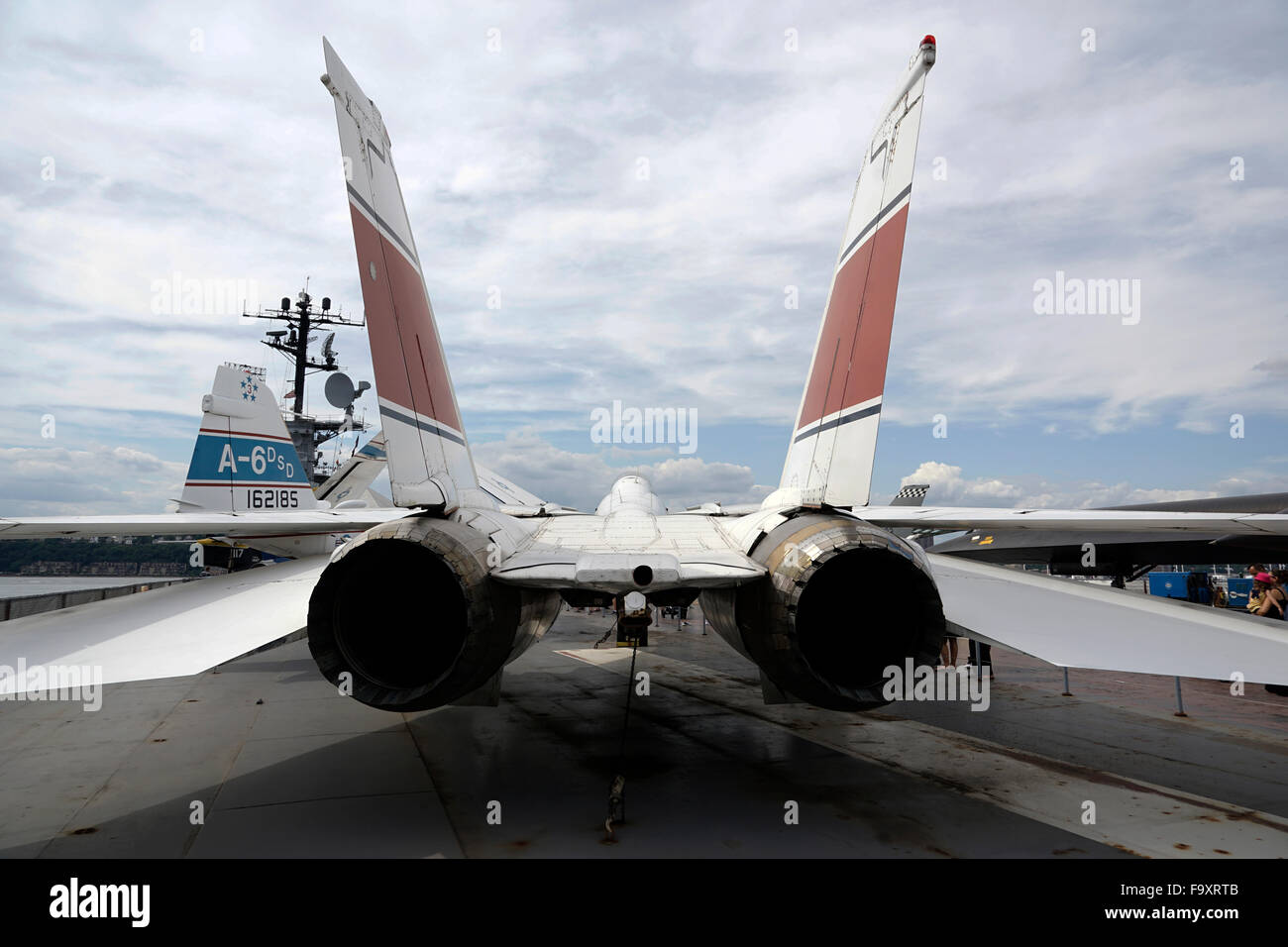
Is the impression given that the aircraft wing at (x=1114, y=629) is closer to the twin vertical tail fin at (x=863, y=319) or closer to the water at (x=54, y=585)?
the twin vertical tail fin at (x=863, y=319)

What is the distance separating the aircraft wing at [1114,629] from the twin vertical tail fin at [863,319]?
3.50ft

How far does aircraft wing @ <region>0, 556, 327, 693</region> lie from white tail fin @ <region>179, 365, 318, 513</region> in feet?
25.4

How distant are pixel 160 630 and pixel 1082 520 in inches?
265

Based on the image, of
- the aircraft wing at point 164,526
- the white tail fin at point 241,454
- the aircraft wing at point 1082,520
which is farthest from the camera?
the white tail fin at point 241,454

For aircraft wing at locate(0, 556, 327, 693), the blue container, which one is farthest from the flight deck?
the blue container

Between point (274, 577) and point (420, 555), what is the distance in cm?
232

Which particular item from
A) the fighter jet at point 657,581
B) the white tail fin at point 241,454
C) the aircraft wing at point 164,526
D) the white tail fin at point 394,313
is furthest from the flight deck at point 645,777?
the white tail fin at point 241,454

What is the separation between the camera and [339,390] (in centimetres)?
2177

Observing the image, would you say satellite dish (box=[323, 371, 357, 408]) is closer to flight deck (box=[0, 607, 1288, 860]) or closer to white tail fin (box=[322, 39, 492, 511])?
flight deck (box=[0, 607, 1288, 860])

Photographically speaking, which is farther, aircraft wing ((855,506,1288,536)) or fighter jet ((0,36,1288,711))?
aircraft wing ((855,506,1288,536))

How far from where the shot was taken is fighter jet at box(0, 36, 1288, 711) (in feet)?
12.2

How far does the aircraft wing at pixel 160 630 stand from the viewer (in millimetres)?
3758
